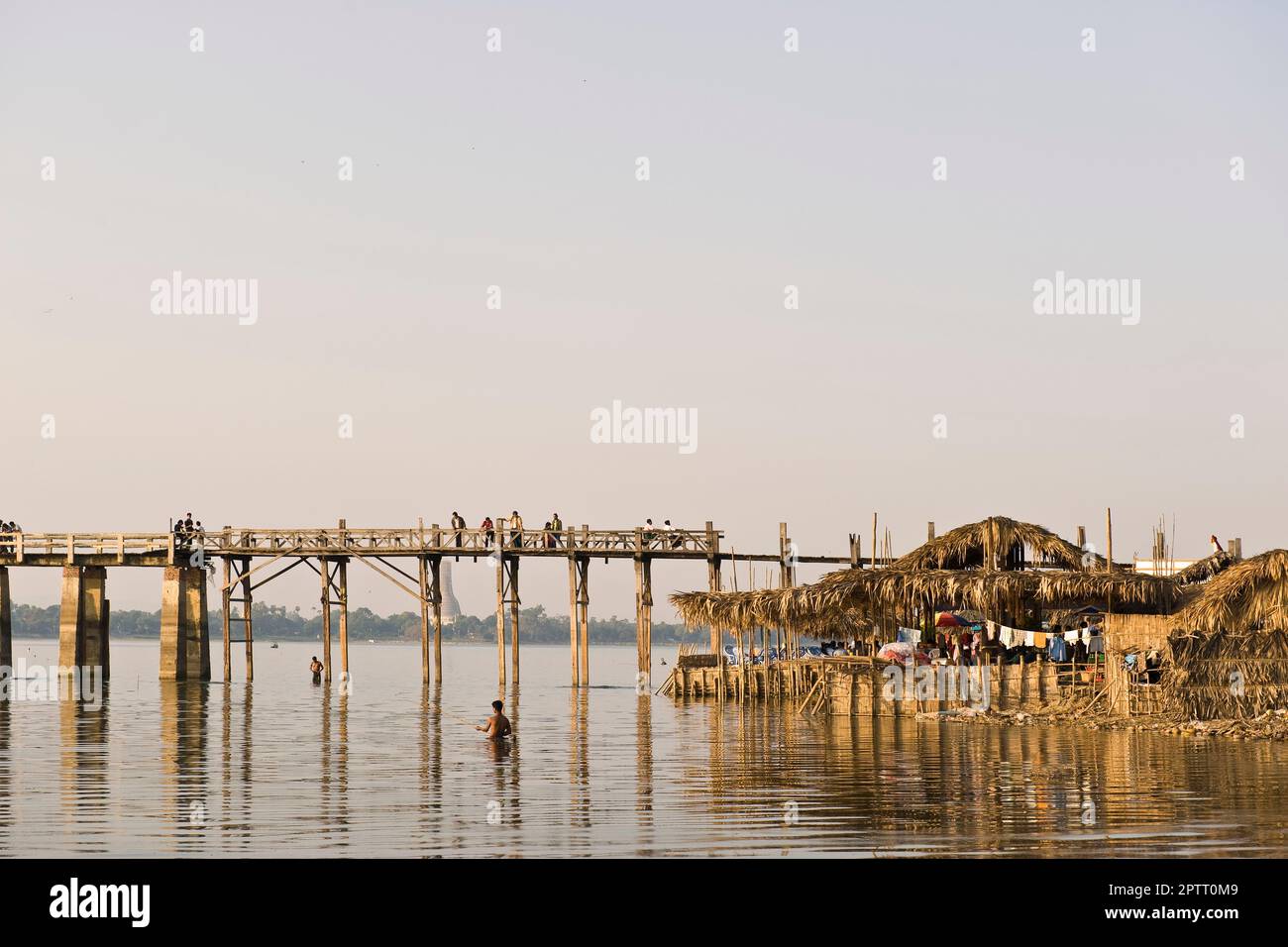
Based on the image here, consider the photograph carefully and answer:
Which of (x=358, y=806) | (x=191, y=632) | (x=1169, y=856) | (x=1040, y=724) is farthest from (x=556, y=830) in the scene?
(x=191, y=632)

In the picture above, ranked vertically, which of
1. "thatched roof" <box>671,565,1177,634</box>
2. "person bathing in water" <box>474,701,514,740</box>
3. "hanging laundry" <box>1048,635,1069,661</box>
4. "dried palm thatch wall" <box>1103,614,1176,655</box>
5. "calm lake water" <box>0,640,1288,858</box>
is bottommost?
"calm lake water" <box>0,640,1288,858</box>

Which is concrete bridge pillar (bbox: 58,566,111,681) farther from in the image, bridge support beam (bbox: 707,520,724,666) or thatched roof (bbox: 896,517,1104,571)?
thatched roof (bbox: 896,517,1104,571)

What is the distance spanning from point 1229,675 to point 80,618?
33.6 meters

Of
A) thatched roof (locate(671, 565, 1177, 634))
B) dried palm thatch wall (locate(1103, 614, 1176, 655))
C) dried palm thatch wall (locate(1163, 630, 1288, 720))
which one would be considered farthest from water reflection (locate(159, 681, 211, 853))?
dried palm thatch wall (locate(1163, 630, 1288, 720))

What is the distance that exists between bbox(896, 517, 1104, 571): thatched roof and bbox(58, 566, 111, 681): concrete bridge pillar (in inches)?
1020

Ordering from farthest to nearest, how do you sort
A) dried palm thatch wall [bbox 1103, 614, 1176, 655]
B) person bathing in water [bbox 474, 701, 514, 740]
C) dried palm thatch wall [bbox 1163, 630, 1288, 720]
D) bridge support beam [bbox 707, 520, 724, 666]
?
1. bridge support beam [bbox 707, 520, 724, 666]
2. dried palm thatch wall [bbox 1103, 614, 1176, 655]
3. dried palm thatch wall [bbox 1163, 630, 1288, 720]
4. person bathing in water [bbox 474, 701, 514, 740]

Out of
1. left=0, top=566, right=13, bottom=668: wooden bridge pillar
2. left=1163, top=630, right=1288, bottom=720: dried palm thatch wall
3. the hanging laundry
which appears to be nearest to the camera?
left=1163, top=630, right=1288, bottom=720: dried palm thatch wall

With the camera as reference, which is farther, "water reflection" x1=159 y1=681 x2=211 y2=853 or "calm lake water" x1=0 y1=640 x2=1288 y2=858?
"water reflection" x1=159 y1=681 x2=211 y2=853

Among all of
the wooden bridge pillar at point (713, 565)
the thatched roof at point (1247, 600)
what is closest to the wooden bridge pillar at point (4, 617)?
the wooden bridge pillar at point (713, 565)

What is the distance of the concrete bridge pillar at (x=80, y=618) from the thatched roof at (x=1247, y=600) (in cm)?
3301

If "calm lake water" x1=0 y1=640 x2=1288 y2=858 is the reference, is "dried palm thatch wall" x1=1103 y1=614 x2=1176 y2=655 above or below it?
above

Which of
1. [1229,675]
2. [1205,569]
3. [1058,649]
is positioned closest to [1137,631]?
[1229,675]

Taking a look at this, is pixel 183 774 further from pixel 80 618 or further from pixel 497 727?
pixel 80 618

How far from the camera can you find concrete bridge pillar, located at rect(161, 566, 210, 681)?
4919cm
